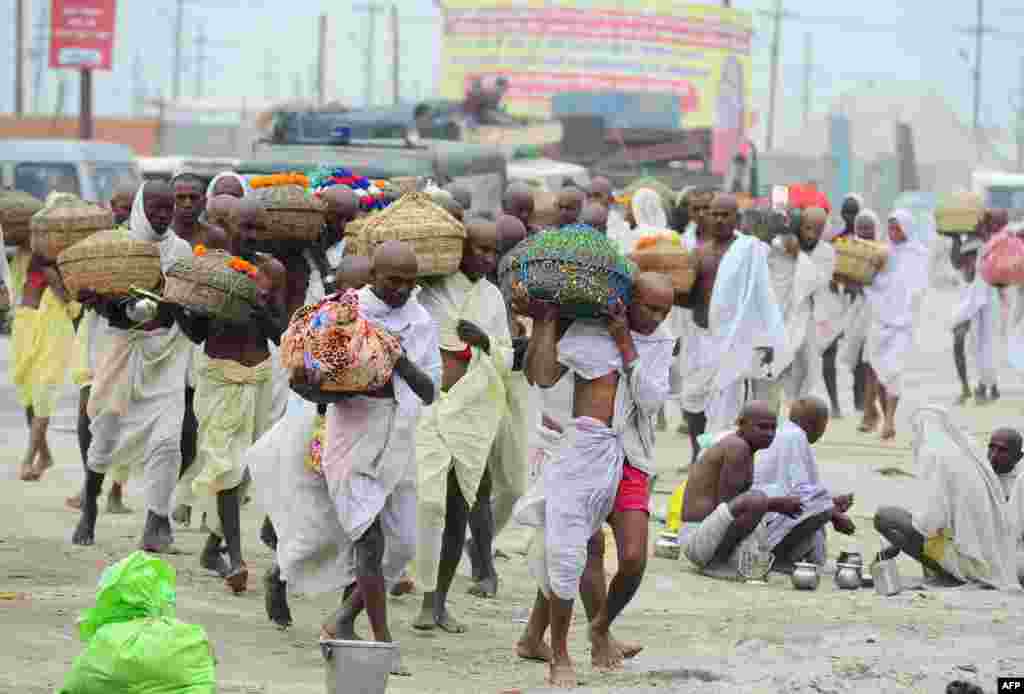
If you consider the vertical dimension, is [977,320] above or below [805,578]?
above

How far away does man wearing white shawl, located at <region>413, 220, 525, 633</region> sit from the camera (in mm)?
9391

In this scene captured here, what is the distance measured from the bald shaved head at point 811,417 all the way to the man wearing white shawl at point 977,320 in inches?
360

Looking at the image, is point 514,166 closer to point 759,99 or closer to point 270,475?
point 270,475

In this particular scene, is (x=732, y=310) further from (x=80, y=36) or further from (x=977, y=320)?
(x=80, y=36)

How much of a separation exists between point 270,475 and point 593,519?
1296 millimetres

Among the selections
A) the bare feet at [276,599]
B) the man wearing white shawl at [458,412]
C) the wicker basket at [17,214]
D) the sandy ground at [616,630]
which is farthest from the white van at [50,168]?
the bare feet at [276,599]

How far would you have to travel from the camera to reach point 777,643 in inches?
359

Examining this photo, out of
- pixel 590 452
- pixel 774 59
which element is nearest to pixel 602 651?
pixel 590 452

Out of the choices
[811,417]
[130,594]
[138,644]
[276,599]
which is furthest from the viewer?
[811,417]

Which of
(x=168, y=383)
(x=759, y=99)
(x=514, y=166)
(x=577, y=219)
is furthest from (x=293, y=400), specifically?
(x=759, y=99)

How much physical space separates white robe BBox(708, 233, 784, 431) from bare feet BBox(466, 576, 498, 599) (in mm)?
3732

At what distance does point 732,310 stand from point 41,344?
4.28 metres

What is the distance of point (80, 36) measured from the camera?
46.3 m

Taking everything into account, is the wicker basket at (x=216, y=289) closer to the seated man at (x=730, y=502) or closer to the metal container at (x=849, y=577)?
the seated man at (x=730, y=502)
